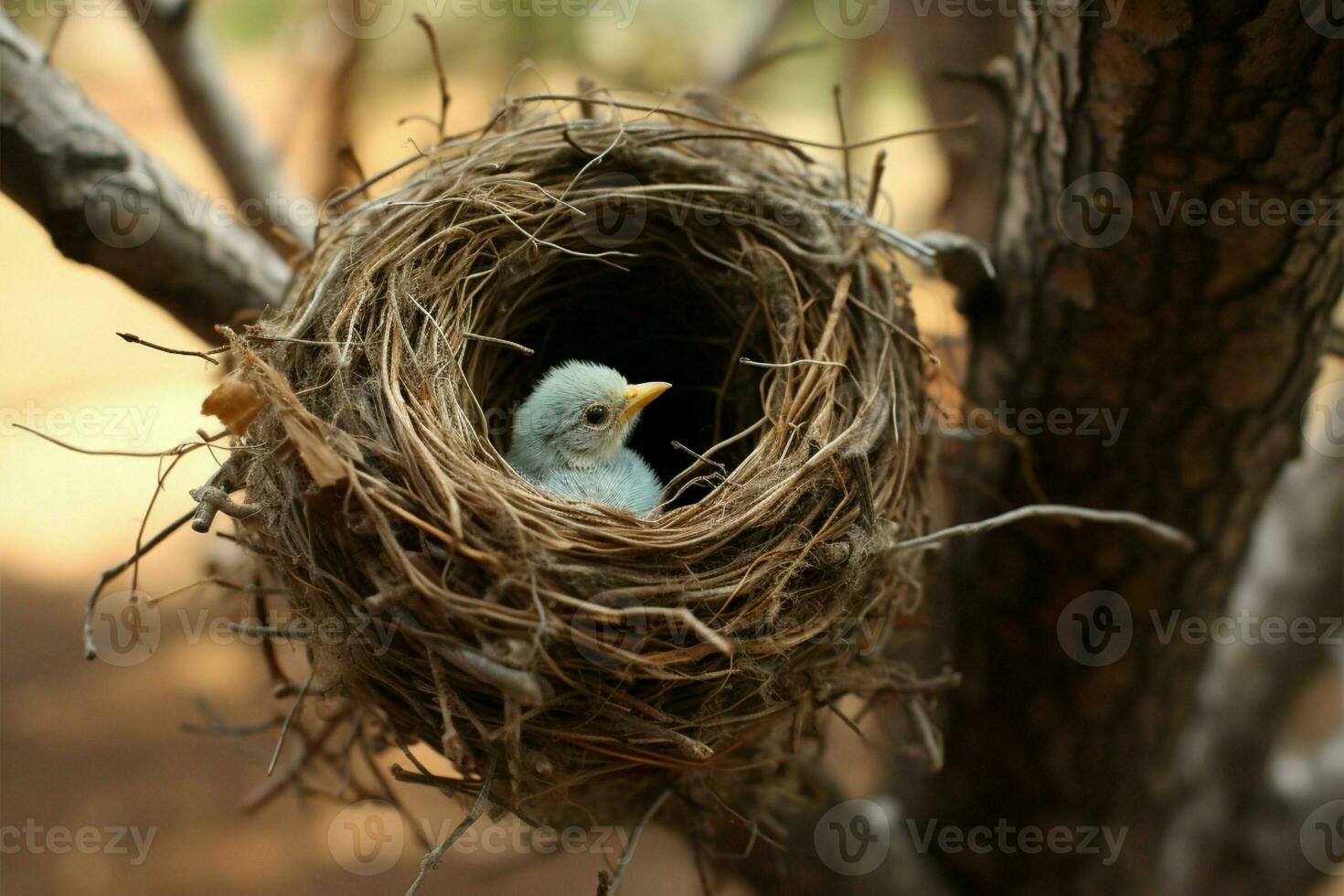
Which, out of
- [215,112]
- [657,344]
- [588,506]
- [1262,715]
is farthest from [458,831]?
[1262,715]

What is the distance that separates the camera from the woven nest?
1.27m

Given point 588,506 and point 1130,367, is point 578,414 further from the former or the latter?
point 1130,367

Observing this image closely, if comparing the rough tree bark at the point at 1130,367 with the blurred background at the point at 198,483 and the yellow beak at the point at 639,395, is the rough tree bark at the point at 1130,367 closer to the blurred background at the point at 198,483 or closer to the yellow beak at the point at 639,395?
the yellow beak at the point at 639,395

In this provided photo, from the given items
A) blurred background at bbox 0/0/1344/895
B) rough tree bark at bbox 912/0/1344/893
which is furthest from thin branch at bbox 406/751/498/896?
blurred background at bbox 0/0/1344/895

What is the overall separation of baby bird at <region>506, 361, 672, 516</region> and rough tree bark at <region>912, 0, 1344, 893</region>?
737 mm

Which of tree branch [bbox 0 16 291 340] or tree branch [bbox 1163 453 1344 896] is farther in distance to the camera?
tree branch [bbox 1163 453 1344 896]

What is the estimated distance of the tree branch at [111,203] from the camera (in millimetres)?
1765

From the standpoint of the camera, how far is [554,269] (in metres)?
1.95

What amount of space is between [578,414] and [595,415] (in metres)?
0.03

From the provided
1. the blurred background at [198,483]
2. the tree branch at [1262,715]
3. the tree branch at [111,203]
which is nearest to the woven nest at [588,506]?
the tree branch at [111,203]

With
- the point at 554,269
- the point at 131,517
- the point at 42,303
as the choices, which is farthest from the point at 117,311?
the point at 554,269

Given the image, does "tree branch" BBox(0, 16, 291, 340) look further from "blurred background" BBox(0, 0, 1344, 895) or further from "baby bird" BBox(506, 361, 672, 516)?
"blurred background" BBox(0, 0, 1344, 895)

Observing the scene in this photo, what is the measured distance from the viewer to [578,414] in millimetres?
1903

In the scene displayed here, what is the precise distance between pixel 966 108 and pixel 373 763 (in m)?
2.46
